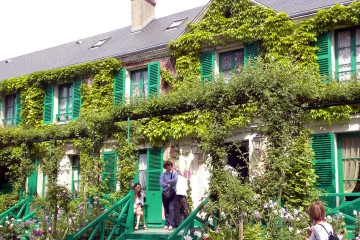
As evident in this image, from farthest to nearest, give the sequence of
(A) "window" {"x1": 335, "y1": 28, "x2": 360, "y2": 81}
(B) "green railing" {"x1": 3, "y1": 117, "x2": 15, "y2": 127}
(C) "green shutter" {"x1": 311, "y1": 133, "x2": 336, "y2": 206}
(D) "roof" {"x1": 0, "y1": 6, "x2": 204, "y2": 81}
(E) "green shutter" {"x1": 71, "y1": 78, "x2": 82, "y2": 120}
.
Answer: (B) "green railing" {"x1": 3, "y1": 117, "x2": 15, "y2": 127} → (E) "green shutter" {"x1": 71, "y1": 78, "x2": 82, "y2": 120} → (D) "roof" {"x1": 0, "y1": 6, "x2": 204, "y2": 81} → (A) "window" {"x1": 335, "y1": 28, "x2": 360, "y2": 81} → (C) "green shutter" {"x1": 311, "y1": 133, "x2": 336, "y2": 206}

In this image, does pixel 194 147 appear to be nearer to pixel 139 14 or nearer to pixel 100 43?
pixel 139 14

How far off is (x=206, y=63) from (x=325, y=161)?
443 centimetres

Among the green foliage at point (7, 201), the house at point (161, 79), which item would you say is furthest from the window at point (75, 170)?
the green foliage at point (7, 201)

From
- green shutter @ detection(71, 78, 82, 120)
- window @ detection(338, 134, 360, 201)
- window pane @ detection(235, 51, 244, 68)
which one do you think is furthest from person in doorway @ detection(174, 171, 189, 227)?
green shutter @ detection(71, 78, 82, 120)

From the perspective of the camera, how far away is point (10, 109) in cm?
1683

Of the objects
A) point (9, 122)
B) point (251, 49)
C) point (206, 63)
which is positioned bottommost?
point (9, 122)

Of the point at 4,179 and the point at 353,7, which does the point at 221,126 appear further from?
the point at 4,179

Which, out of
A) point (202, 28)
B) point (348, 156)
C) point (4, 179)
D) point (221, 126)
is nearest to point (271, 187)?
point (221, 126)

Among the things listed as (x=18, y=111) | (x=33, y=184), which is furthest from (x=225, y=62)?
(x=18, y=111)

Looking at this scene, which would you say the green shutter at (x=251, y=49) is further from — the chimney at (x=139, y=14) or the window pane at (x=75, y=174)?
the window pane at (x=75, y=174)

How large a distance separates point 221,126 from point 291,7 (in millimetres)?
6178

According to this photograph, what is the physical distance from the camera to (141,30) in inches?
663

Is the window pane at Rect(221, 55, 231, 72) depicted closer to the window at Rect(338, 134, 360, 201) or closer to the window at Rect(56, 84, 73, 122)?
the window at Rect(338, 134, 360, 201)

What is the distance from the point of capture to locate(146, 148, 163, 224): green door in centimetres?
1205
